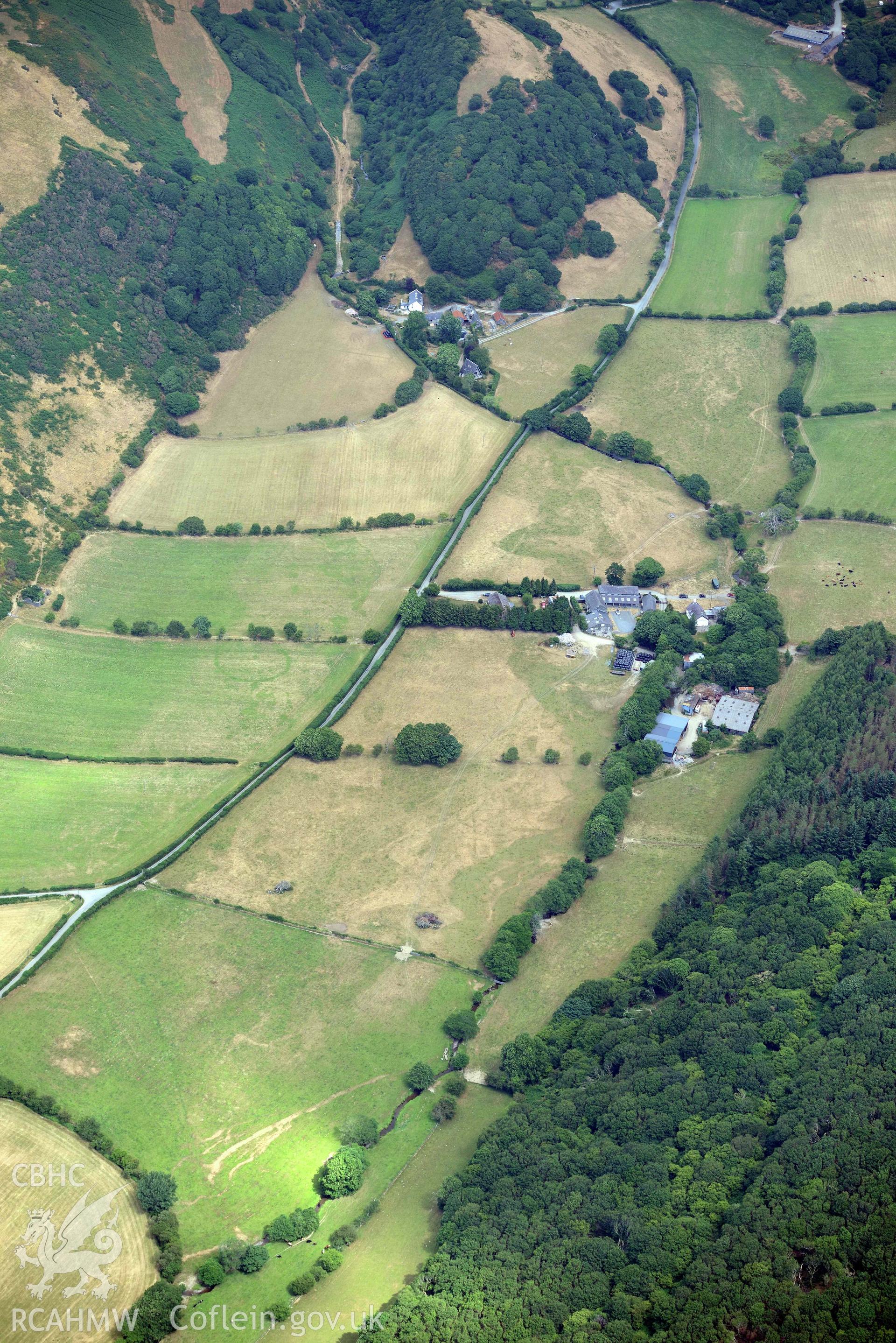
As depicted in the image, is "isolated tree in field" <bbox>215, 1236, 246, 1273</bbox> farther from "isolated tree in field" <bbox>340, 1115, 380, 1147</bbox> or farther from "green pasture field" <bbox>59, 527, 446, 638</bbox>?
"green pasture field" <bbox>59, 527, 446, 638</bbox>

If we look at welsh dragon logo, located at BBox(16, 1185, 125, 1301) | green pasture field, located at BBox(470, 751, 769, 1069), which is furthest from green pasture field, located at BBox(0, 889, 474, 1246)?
welsh dragon logo, located at BBox(16, 1185, 125, 1301)

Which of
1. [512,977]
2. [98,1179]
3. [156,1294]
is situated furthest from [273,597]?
[156,1294]

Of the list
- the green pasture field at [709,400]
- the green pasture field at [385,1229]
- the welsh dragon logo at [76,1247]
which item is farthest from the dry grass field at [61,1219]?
the green pasture field at [709,400]

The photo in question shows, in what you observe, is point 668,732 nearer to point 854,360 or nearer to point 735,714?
point 735,714

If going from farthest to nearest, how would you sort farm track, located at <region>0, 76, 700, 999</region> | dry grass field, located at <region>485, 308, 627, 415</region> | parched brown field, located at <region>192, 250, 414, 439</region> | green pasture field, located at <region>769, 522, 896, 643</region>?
dry grass field, located at <region>485, 308, 627, 415</region> → parched brown field, located at <region>192, 250, 414, 439</region> → green pasture field, located at <region>769, 522, 896, 643</region> → farm track, located at <region>0, 76, 700, 999</region>

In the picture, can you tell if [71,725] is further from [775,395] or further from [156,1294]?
[775,395]
